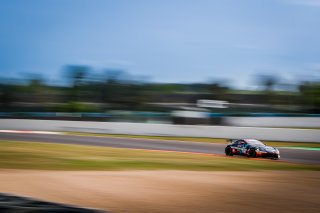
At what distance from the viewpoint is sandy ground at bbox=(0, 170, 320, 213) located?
19.9ft

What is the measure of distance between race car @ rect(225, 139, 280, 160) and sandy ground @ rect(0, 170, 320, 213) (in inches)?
216

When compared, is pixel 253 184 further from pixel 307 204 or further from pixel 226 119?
pixel 226 119

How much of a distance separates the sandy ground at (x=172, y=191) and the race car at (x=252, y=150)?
5.49 m

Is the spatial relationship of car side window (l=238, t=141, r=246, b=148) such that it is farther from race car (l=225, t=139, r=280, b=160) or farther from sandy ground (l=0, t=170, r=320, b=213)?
sandy ground (l=0, t=170, r=320, b=213)

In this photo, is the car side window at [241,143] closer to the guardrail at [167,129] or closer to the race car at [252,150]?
the race car at [252,150]

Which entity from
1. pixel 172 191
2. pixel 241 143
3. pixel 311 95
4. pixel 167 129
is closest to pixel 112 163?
pixel 172 191

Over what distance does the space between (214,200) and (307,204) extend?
50.4 inches

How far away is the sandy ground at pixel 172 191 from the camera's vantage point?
6.07 m

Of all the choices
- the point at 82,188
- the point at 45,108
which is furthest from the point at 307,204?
the point at 45,108

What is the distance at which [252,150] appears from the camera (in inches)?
594

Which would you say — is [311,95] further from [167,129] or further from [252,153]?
[252,153]

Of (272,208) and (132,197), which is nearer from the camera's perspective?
(272,208)

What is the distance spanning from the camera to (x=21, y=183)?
25.3ft

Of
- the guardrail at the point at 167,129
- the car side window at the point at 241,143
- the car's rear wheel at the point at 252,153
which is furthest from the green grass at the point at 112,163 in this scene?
the guardrail at the point at 167,129
